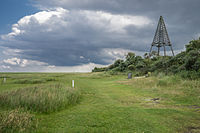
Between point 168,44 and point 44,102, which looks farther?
point 168,44

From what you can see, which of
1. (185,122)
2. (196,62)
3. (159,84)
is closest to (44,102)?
(185,122)

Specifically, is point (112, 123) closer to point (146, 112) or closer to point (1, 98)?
point (146, 112)

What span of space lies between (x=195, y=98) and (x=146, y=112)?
484cm

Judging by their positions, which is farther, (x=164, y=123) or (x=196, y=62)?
(x=196, y=62)

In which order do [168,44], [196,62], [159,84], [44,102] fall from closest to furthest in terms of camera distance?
[44,102] < [159,84] < [196,62] < [168,44]

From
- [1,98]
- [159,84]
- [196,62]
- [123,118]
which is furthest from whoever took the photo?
[196,62]

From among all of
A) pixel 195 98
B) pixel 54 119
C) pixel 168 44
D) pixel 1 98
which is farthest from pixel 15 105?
pixel 168 44

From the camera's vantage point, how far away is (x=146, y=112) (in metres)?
6.89

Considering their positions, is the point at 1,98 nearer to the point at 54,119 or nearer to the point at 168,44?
the point at 54,119

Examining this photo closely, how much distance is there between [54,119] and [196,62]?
1915 centimetres

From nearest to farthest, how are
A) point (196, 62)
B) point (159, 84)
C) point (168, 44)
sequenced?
point (159, 84) < point (196, 62) < point (168, 44)

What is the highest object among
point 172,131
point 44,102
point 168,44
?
point 168,44

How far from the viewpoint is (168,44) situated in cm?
4450

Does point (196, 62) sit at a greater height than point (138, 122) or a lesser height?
greater
